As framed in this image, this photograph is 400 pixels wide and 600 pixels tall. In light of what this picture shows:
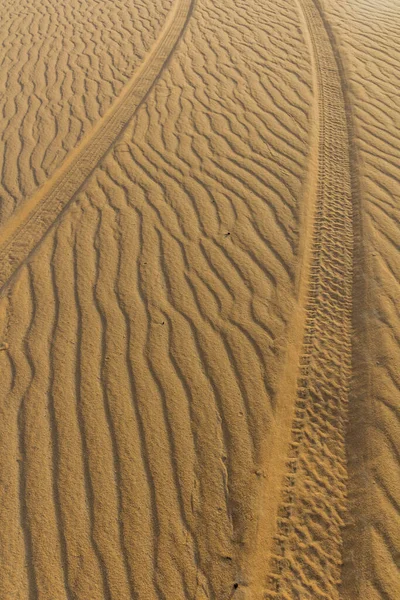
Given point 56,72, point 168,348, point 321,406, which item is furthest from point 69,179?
point 321,406

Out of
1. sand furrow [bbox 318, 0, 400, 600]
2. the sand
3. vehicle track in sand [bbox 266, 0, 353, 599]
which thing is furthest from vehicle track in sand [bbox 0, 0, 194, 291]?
sand furrow [bbox 318, 0, 400, 600]

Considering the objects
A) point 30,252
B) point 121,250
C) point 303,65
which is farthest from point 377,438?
point 303,65

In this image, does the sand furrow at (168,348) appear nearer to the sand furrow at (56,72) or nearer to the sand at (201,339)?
the sand at (201,339)

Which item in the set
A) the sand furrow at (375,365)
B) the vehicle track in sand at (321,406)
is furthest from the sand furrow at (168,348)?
the sand furrow at (375,365)

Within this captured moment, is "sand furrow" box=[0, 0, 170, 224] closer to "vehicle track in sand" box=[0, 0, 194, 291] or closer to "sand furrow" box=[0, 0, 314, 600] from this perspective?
"vehicle track in sand" box=[0, 0, 194, 291]

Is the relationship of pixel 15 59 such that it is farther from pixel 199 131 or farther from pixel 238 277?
pixel 238 277

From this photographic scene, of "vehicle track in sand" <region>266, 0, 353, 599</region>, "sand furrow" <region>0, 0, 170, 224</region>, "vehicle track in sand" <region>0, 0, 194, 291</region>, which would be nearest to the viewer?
"vehicle track in sand" <region>266, 0, 353, 599</region>
